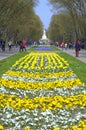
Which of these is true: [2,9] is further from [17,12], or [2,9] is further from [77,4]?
[77,4]

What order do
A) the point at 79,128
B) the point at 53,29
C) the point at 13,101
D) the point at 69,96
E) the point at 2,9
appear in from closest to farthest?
the point at 79,128
the point at 13,101
the point at 69,96
the point at 2,9
the point at 53,29

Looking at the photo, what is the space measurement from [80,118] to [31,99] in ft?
8.21

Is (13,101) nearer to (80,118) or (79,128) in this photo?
(80,118)

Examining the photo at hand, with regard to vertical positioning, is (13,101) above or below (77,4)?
below

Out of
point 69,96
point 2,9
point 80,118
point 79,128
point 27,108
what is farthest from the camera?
point 2,9

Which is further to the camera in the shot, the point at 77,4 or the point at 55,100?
the point at 77,4

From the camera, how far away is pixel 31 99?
10.6m

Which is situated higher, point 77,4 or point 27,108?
point 77,4

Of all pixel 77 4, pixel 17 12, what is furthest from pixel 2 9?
pixel 77 4

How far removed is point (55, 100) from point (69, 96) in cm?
99

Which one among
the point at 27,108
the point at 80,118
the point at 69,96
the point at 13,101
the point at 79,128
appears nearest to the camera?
the point at 79,128

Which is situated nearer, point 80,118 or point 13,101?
point 80,118

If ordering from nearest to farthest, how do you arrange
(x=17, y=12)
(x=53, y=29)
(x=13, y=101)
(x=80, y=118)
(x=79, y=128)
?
(x=79, y=128) → (x=80, y=118) → (x=13, y=101) → (x=17, y=12) → (x=53, y=29)

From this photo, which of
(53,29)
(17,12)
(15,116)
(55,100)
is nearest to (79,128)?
(15,116)
